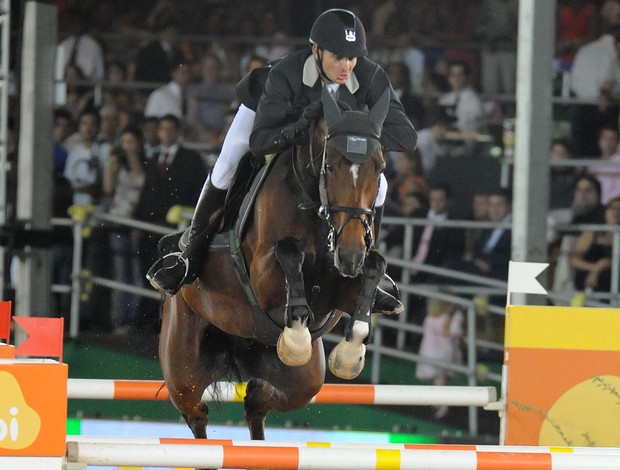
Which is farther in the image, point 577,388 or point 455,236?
point 455,236

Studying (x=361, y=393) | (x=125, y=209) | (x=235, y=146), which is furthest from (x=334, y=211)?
(x=125, y=209)

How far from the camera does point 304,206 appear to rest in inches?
175

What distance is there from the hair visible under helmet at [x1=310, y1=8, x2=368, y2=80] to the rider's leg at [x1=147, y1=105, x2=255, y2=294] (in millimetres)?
551

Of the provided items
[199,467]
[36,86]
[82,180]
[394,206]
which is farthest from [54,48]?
[199,467]

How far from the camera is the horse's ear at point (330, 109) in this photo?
4.31m

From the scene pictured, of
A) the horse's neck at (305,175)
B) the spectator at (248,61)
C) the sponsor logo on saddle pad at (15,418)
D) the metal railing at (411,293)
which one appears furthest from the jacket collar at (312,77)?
the spectator at (248,61)

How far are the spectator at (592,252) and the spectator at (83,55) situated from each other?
457 centimetres

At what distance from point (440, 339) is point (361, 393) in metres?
3.55

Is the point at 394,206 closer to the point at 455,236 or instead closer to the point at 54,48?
the point at 455,236

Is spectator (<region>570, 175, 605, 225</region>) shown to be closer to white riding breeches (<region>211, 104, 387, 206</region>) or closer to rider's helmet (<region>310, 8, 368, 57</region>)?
white riding breeches (<region>211, 104, 387, 206</region>)

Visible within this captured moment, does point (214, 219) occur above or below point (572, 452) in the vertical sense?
above

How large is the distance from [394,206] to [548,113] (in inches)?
93.4

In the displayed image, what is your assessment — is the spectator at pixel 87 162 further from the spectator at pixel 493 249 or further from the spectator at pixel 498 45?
the spectator at pixel 498 45

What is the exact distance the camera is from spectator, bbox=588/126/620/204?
31.7 ft
